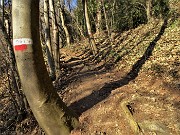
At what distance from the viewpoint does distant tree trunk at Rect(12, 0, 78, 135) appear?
380 cm

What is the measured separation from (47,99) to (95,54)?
1091 centimetres

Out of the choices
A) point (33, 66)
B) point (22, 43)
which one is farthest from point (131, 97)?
point (22, 43)

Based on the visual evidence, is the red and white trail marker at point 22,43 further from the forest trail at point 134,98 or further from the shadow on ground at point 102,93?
the shadow on ground at point 102,93

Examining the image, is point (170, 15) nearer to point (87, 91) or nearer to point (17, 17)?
point (87, 91)

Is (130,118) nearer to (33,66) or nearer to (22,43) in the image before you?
(33,66)

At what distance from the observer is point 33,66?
3.90m

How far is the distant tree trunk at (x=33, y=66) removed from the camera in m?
3.80

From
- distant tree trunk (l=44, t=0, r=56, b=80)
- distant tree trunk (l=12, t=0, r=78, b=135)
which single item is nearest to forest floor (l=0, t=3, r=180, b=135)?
distant tree trunk (l=44, t=0, r=56, b=80)

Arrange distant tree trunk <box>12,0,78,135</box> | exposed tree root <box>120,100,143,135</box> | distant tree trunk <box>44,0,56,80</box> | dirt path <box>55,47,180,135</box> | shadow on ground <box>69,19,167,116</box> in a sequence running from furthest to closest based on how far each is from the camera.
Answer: distant tree trunk <box>44,0,56,80</box>, shadow on ground <box>69,19,167,116</box>, dirt path <box>55,47,180,135</box>, exposed tree root <box>120,100,143,135</box>, distant tree trunk <box>12,0,78,135</box>

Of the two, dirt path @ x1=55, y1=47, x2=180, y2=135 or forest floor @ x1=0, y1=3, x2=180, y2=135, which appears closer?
dirt path @ x1=55, y1=47, x2=180, y2=135

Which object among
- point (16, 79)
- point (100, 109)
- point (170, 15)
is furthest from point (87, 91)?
point (170, 15)

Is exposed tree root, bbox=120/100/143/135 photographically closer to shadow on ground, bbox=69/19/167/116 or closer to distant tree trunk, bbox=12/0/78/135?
shadow on ground, bbox=69/19/167/116

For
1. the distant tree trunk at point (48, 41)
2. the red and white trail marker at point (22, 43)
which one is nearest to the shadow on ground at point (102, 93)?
the red and white trail marker at point (22, 43)

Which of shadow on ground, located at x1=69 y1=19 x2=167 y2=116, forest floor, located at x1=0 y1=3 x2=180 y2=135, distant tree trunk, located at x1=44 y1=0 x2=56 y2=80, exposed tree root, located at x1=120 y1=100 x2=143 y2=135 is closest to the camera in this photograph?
exposed tree root, located at x1=120 y1=100 x2=143 y2=135
